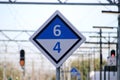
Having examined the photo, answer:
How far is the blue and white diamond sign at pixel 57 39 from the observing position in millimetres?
7945

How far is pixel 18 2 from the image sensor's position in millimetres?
22922

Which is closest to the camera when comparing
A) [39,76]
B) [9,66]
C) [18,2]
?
[18,2]

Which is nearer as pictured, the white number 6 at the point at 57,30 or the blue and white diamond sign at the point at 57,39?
the blue and white diamond sign at the point at 57,39

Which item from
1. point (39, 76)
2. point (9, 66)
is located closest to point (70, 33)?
point (9, 66)

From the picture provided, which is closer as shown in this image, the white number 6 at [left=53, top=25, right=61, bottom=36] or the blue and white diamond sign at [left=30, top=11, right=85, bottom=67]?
the blue and white diamond sign at [left=30, top=11, right=85, bottom=67]

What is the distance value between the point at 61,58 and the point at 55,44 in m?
0.23

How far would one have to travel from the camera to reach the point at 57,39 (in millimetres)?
8031

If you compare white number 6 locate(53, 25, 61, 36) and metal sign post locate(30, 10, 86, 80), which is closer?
metal sign post locate(30, 10, 86, 80)

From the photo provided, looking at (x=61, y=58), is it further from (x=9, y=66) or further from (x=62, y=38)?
(x=9, y=66)

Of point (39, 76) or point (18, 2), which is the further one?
point (39, 76)

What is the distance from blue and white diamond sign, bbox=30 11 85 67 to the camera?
795 cm

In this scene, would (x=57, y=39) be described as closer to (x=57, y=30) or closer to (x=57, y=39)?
(x=57, y=39)

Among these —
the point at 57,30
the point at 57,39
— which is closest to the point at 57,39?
the point at 57,39

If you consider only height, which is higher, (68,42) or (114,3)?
(114,3)
